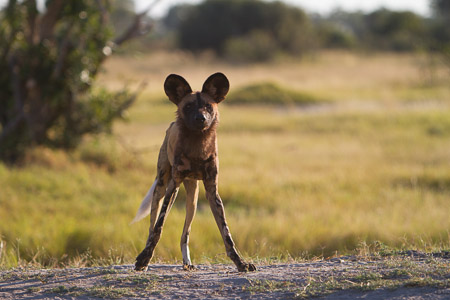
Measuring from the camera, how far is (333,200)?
10.7 metres

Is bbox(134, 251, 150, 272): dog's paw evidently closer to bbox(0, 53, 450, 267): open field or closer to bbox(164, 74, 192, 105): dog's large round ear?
bbox(0, 53, 450, 267): open field

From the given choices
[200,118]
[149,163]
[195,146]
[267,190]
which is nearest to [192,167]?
[195,146]

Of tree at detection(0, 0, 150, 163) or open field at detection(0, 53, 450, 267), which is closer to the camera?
open field at detection(0, 53, 450, 267)

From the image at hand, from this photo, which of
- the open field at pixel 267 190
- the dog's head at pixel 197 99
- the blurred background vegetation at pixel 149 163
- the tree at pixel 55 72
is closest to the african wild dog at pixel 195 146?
the dog's head at pixel 197 99

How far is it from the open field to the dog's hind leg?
1089 mm

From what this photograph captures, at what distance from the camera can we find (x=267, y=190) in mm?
11328

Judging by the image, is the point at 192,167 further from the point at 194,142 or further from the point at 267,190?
the point at 267,190

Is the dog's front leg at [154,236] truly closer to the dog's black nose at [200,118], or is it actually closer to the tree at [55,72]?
the dog's black nose at [200,118]

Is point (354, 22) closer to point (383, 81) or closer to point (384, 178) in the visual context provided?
point (383, 81)

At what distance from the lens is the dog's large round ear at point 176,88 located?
4.86 meters

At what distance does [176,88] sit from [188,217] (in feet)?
3.56

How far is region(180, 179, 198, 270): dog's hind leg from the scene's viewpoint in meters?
5.20

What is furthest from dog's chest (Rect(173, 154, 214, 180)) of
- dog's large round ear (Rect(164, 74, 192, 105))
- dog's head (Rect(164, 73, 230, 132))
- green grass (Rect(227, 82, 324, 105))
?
green grass (Rect(227, 82, 324, 105))

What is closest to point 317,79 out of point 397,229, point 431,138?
point 431,138
